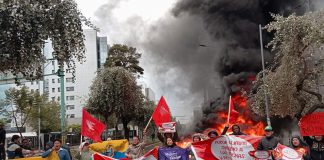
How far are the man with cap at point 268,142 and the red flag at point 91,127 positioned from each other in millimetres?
5424

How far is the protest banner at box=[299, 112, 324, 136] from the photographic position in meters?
10.5

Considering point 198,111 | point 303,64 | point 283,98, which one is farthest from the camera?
point 198,111

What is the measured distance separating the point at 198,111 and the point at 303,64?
607 inches

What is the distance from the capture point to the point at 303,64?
16.9 metres

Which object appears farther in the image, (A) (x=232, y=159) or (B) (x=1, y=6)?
(A) (x=232, y=159)

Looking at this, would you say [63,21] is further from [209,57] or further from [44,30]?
[209,57]

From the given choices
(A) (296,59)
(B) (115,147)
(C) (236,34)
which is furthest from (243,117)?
(B) (115,147)

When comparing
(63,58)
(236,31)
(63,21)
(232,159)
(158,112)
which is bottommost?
(232,159)

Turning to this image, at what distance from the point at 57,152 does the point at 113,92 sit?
21366 millimetres

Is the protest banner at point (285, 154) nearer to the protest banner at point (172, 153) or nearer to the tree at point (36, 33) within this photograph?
the protest banner at point (172, 153)

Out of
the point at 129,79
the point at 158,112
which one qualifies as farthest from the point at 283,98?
the point at 129,79

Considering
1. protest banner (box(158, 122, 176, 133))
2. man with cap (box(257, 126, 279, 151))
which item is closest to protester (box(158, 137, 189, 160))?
protest banner (box(158, 122, 176, 133))

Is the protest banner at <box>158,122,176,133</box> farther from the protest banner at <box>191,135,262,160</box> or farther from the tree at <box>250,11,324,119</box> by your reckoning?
the tree at <box>250,11,324,119</box>

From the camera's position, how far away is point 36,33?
10.2 m
